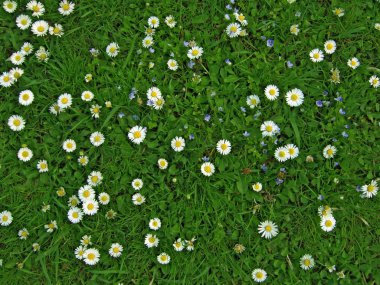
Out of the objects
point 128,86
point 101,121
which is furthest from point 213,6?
point 101,121

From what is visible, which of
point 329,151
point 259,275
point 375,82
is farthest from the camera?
point 375,82

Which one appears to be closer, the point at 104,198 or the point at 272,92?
the point at 104,198

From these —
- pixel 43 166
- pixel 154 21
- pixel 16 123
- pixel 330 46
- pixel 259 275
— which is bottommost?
pixel 259 275

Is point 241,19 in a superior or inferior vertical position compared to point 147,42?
superior

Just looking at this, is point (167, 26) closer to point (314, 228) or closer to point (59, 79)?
point (59, 79)

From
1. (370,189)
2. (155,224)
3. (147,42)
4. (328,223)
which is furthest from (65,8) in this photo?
(370,189)

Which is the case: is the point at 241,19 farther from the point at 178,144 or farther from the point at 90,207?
the point at 90,207

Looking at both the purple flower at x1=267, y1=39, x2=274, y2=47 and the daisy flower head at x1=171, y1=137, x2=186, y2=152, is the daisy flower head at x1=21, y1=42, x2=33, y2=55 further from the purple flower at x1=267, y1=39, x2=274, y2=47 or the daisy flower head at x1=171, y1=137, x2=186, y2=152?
the purple flower at x1=267, y1=39, x2=274, y2=47
